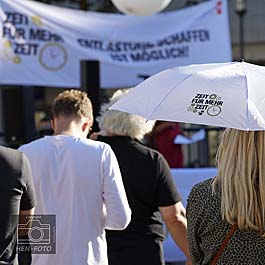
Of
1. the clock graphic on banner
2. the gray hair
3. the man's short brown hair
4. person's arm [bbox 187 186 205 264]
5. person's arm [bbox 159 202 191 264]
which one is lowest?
person's arm [bbox 159 202 191 264]

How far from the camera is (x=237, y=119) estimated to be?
2.61 meters

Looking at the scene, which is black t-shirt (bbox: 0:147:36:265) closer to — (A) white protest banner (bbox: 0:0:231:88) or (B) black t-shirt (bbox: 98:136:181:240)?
(B) black t-shirt (bbox: 98:136:181:240)

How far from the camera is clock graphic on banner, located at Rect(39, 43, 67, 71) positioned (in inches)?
257

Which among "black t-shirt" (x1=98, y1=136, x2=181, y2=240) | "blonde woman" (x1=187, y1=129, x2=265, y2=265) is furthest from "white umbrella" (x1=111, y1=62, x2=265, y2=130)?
"black t-shirt" (x1=98, y1=136, x2=181, y2=240)

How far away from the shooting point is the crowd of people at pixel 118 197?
2615mm

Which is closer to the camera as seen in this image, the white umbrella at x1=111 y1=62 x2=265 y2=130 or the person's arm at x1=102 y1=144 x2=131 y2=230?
the white umbrella at x1=111 y1=62 x2=265 y2=130

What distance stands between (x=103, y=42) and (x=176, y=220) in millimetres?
3048

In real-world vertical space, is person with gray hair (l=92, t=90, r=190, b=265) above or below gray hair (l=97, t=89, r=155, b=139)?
below

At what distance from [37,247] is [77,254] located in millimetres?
235

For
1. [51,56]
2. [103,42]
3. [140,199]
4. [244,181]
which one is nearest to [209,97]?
[244,181]

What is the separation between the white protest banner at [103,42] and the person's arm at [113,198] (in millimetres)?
2755

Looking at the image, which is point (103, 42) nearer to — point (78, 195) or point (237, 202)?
point (78, 195)

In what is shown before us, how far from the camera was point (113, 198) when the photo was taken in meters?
3.70

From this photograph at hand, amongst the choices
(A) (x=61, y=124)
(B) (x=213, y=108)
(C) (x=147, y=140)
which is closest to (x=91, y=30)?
(C) (x=147, y=140)
